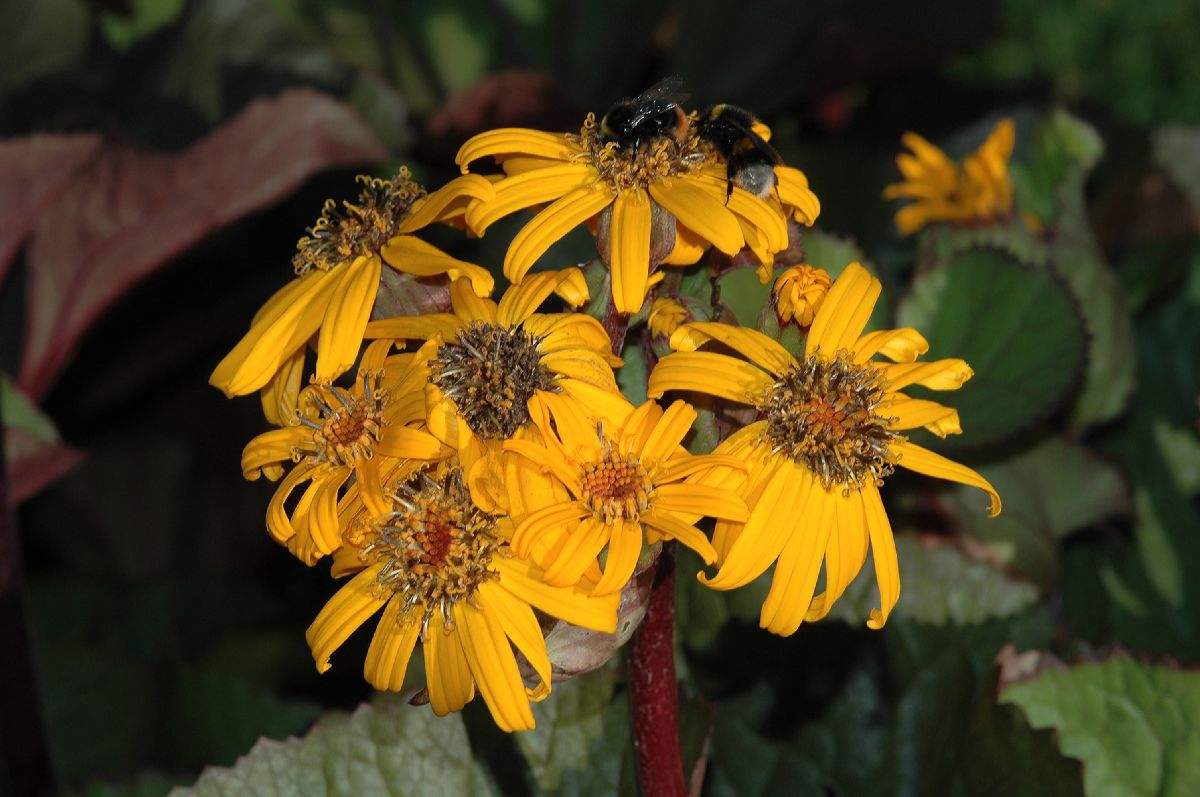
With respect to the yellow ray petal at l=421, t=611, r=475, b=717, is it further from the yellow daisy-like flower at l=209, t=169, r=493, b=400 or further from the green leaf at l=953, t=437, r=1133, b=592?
the green leaf at l=953, t=437, r=1133, b=592

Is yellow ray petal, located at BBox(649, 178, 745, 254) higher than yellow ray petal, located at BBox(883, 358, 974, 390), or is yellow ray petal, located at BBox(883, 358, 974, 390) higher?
yellow ray petal, located at BBox(649, 178, 745, 254)

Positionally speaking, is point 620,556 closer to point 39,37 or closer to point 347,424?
point 347,424

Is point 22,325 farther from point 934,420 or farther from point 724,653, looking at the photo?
point 934,420

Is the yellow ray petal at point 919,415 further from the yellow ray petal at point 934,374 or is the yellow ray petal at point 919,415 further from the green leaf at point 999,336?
the green leaf at point 999,336

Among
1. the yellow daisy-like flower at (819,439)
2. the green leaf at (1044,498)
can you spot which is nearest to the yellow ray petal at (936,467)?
the yellow daisy-like flower at (819,439)

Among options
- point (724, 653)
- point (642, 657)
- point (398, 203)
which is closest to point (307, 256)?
point (398, 203)

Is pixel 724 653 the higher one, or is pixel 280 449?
pixel 280 449

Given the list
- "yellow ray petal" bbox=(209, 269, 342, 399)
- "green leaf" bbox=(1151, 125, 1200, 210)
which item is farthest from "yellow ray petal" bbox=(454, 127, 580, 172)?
"green leaf" bbox=(1151, 125, 1200, 210)
